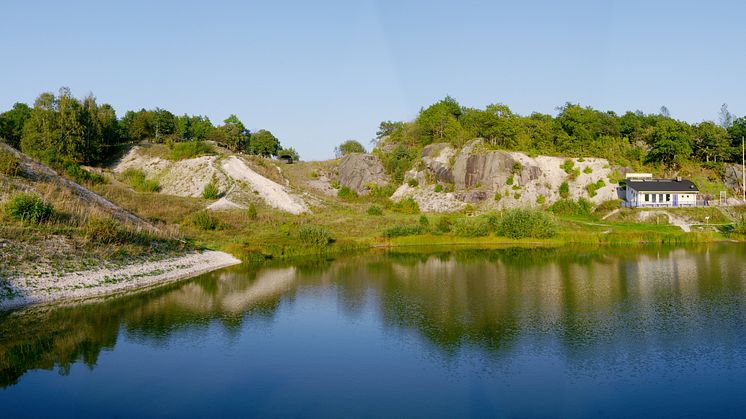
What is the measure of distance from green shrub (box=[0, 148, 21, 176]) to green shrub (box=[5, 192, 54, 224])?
8639 mm

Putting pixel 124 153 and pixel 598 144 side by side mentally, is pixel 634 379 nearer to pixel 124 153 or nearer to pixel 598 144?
pixel 598 144

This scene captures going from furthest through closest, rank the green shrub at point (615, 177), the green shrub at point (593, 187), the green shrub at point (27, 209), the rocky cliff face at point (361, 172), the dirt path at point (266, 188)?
the rocky cliff face at point (361, 172), the green shrub at point (615, 177), the green shrub at point (593, 187), the dirt path at point (266, 188), the green shrub at point (27, 209)

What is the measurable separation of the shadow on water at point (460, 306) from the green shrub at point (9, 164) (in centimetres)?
2107

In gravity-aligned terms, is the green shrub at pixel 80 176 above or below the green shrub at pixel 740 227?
above

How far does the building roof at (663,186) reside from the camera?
7225cm

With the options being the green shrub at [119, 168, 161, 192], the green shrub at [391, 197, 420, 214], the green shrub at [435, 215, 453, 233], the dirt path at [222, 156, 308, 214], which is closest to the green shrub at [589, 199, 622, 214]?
the green shrub at [435, 215, 453, 233]

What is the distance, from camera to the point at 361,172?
309 ft

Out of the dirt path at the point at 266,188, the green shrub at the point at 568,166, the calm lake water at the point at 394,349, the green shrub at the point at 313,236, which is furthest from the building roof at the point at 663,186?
the dirt path at the point at 266,188

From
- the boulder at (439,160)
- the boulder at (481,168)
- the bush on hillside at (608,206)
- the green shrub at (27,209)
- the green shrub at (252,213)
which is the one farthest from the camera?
the boulder at (439,160)

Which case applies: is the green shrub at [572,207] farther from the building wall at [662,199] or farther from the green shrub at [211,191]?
the green shrub at [211,191]

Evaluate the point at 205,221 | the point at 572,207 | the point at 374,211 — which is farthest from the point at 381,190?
the point at 205,221

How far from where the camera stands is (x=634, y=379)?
20141mm

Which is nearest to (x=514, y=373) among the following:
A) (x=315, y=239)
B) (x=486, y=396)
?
(x=486, y=396)

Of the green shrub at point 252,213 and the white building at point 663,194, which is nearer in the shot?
the green shrub at point 252,213
